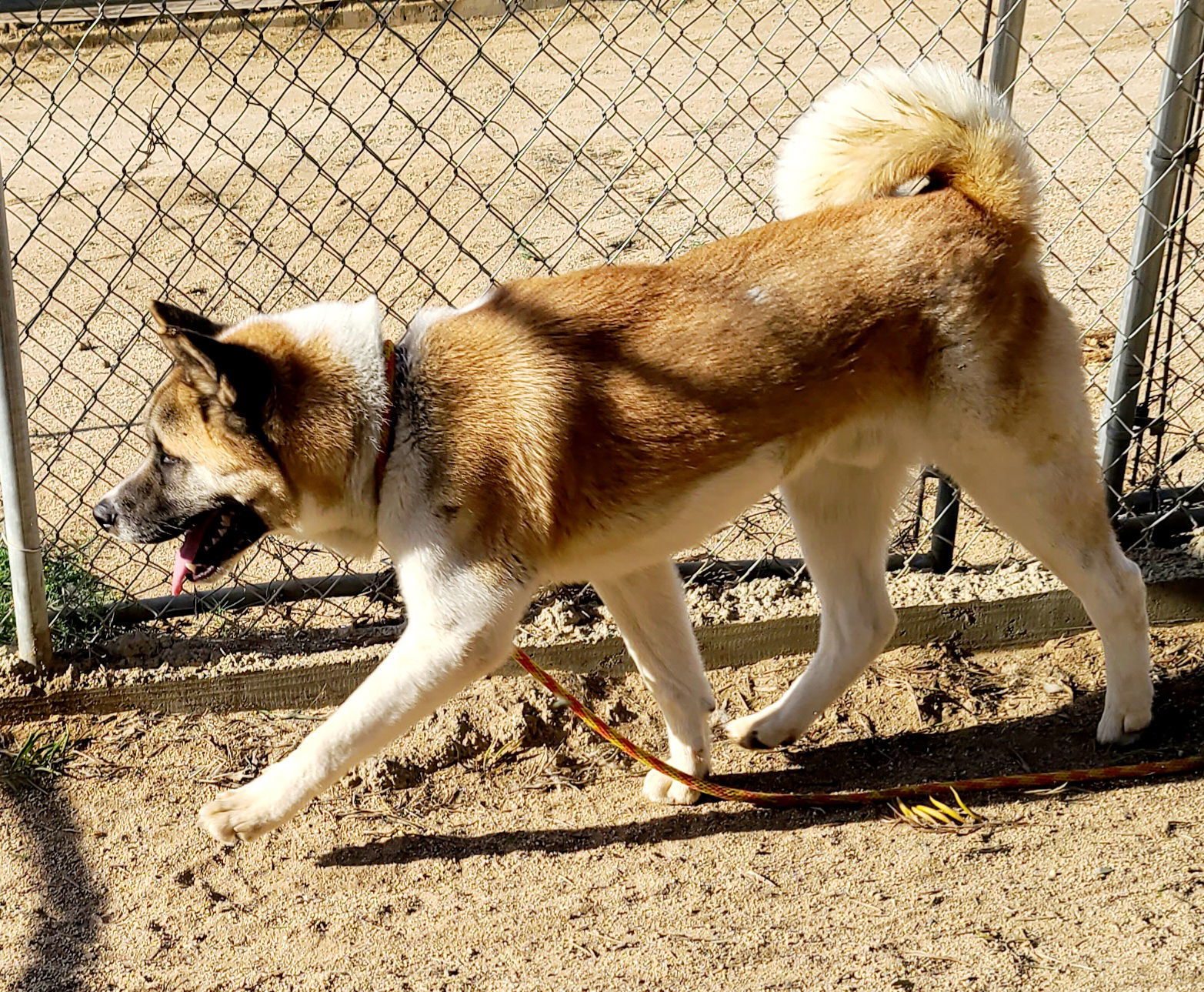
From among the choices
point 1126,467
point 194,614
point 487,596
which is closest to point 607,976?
point 487,596

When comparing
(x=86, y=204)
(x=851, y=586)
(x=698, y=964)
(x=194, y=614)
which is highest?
(x=86, y=204)

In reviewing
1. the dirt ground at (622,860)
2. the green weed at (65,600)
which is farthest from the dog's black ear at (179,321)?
the dirt ground at (622,860)

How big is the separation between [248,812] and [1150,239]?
2.92 m

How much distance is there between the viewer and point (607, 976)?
2830 mm

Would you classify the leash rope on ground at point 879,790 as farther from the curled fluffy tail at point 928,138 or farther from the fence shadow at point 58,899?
the curled fluffy tail at point 928,138

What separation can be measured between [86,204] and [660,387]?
6.34 metres

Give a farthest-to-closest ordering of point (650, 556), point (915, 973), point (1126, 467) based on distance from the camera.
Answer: point (1126, 467) < point (650, 556) < point (915, 973)

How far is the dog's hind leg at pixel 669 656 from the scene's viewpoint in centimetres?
340

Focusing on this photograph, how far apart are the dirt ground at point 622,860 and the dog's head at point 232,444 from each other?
0.82 meters

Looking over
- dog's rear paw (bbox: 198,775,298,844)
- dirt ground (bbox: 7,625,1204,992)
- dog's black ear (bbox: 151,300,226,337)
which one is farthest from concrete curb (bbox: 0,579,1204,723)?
dog's black ear (bbox: 151,300,226,337)

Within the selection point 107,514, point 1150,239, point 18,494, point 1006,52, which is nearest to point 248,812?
point 107,514

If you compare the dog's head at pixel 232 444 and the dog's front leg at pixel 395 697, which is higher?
the dog's head at pixel 232 444

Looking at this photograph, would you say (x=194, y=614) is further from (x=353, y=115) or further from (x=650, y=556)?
(x=353, y=115)

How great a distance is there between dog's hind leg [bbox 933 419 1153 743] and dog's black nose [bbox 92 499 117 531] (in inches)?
77.2
